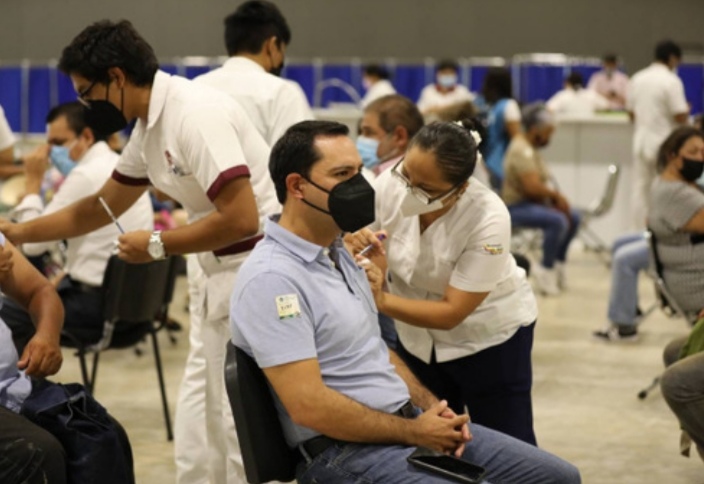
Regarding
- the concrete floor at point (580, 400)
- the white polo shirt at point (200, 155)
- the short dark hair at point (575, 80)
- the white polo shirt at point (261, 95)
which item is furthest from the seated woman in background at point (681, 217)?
the short dark hair at point (575, 80)

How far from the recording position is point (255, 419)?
248 centimetres

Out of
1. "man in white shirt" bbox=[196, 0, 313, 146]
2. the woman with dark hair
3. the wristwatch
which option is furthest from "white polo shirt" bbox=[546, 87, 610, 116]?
the wristwatch

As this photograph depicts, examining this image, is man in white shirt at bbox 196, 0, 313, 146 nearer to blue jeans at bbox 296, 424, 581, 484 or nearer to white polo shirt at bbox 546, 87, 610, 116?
blue jeans at bbox 296, 424, 581, 484

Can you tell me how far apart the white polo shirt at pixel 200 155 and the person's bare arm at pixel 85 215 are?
0.12ft

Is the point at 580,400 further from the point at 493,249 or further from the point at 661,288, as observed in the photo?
the point at 493,249

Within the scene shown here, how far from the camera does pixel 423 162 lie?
3072 millimetres

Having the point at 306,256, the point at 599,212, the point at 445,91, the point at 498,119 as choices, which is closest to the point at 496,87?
the point at 498,119

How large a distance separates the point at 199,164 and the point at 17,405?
0.79 meters

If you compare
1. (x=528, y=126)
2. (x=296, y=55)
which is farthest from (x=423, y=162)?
(x=296, y=55)

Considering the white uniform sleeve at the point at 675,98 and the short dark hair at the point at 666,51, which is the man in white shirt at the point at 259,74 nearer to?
the white uniform sleeve at the point at 675,98

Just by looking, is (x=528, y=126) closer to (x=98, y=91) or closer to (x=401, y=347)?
(x=401, y=347)

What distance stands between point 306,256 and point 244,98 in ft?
4.81

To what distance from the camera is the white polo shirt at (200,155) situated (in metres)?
3.12

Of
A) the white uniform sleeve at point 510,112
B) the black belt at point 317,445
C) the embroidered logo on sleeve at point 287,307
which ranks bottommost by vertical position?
the white uniform sleeve at point 510,112
